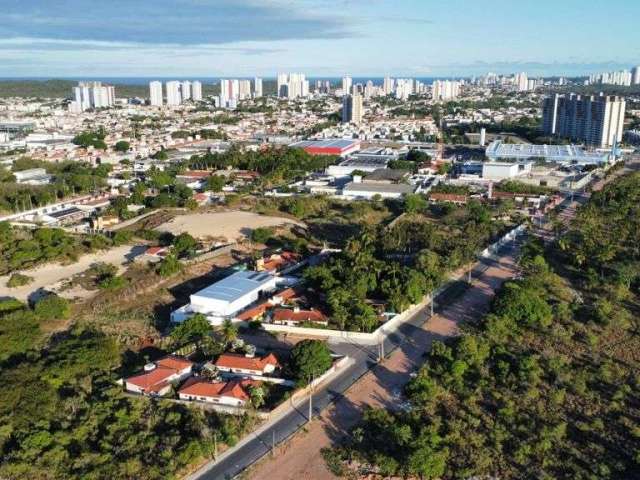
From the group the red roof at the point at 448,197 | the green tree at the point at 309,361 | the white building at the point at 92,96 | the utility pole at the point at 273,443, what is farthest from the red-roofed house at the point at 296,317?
the white building at the point at 92,96

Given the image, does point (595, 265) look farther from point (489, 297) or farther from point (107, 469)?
point (107, 469)

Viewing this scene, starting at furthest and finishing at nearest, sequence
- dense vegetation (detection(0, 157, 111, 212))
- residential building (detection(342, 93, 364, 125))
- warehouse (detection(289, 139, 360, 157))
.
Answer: residential building (detection(342, 93, 364, 125)), warehouse (detection(289, 139, 360, 157)), dense vegetation (detection(0, 157, 111, 212))

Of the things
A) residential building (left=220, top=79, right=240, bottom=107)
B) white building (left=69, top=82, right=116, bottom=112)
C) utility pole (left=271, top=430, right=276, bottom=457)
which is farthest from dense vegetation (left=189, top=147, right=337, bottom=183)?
residential building (left=220, top=79, right=240, bottom=107)

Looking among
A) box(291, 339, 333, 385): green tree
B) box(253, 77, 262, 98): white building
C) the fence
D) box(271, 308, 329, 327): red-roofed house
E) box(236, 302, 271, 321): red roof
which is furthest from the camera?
box(253, 77, 262, 98): white building

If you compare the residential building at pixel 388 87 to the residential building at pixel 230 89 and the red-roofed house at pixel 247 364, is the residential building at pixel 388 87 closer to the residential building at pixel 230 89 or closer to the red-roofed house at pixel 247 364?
the residential building at pixel 230 89

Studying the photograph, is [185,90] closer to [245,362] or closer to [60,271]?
[60,271]

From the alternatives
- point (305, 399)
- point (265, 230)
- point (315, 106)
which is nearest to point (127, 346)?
point (305, 399)

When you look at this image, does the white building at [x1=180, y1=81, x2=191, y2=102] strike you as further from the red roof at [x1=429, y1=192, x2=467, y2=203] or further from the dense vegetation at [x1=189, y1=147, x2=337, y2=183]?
the red roof at [x1=429, y1=192, x2=467, y2=203]
